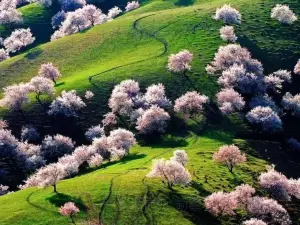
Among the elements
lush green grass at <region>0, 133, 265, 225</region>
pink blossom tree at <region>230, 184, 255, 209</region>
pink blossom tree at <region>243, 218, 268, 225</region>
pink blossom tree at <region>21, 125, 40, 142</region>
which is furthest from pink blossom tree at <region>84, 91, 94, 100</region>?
pink blossom tree at <region>243, 218, 268, 225</region>

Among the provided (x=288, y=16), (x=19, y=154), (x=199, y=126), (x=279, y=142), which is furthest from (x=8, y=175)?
(x=288, y=16)

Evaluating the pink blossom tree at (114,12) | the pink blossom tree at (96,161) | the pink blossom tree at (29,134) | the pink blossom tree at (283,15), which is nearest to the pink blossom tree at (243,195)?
the pink blossom tree at (96,161)

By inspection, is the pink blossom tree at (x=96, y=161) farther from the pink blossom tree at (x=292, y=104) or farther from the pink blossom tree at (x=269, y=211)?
the pink blossom tree at (x=292, y=104)

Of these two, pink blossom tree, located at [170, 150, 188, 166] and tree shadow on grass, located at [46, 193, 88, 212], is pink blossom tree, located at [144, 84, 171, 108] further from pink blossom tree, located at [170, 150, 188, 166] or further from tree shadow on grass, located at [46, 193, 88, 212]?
tree shadow on grass, located at [46, 193, 88, 212]

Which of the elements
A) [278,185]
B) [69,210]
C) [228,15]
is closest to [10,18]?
[228,15]

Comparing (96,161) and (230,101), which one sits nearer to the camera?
(96,161)

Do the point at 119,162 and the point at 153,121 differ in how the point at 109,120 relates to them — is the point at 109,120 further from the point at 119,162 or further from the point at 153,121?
the point at 119,162
